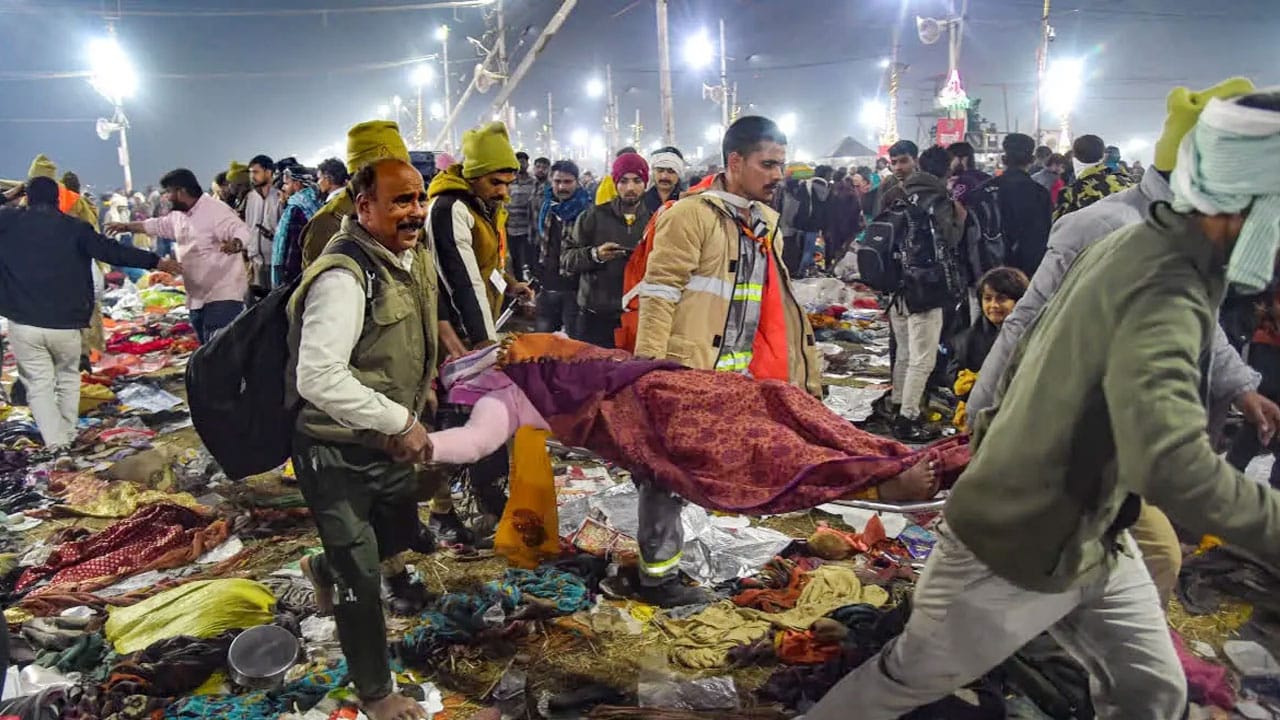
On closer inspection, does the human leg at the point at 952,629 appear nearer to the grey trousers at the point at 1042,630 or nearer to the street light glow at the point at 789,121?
the grey trousers at the point at 1042,630

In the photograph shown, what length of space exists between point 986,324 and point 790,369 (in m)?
2.48

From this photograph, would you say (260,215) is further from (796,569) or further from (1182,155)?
(1182,155)

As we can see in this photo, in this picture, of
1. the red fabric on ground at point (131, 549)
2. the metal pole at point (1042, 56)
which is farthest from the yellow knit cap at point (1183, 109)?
the metal pole at point (1042, 56)

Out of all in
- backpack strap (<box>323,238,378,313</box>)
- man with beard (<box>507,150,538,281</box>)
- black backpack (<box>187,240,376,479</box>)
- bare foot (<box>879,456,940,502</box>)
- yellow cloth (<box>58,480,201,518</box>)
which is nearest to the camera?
bare foot (<box>879,456,940,502</box>)

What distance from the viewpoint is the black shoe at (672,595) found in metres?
3.95

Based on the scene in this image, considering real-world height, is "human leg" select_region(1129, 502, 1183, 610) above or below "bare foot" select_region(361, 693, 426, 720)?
above

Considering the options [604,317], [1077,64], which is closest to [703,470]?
[604,317]

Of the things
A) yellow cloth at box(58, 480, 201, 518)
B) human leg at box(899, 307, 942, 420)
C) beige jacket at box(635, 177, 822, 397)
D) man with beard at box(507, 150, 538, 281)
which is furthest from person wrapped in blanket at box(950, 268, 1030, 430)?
man with beard at box(507, 150, 538, 281)

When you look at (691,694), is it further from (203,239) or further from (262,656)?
(203,239)

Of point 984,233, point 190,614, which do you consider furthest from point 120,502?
point 984,233

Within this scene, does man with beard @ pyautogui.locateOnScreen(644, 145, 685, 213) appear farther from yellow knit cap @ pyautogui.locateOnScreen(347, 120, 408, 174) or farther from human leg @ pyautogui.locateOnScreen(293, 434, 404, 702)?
human leg @ pyautogui.locateOnScreen(293, 434, 404, 702)

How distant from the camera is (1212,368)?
8.77 ft

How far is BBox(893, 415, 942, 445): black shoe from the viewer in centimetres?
636

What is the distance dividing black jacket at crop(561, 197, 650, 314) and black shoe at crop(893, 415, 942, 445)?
7.90 feet
